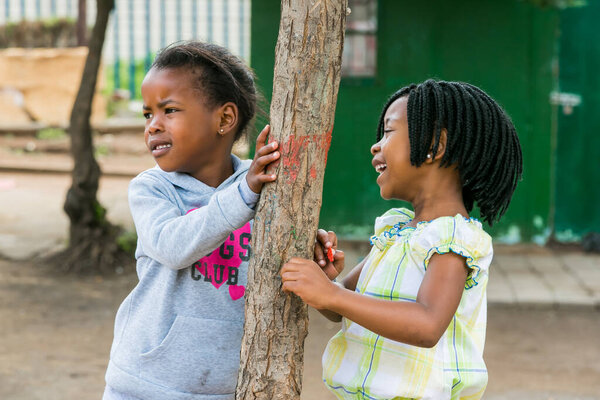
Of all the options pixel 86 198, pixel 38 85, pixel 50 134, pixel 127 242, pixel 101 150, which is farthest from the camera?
pixel 38 85

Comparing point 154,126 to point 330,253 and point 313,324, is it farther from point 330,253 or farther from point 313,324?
point 313,324

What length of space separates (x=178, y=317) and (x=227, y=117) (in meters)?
0.54

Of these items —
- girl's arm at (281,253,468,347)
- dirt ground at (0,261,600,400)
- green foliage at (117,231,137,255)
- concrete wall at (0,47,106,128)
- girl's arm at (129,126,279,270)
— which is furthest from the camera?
concrete wall at (0,47,106,128)

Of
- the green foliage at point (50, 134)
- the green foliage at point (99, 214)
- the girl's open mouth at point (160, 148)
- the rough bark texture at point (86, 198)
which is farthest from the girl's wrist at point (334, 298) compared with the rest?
the green foliage at point (50, 134)

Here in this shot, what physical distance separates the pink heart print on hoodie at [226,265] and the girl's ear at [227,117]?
23cm

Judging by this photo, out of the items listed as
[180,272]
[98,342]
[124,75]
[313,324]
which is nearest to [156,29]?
[124,75]

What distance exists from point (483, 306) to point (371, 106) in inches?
214

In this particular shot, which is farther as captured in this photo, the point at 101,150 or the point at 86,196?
the point at 101,150

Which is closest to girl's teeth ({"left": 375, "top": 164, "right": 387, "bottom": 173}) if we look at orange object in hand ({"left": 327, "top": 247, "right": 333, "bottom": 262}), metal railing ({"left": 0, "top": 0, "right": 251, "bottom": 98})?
orange object in hand ({"left": 327, "top": 247, "right": 333, "bottom": 262})

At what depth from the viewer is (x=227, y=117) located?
2090 mm

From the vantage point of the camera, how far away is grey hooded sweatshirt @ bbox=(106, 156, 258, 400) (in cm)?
195

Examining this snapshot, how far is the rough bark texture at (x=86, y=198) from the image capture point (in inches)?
249

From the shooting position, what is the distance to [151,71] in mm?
2059

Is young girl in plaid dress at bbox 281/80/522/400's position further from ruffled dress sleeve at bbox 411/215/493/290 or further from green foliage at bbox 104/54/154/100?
green foliage at bbox 104/54/154/100
